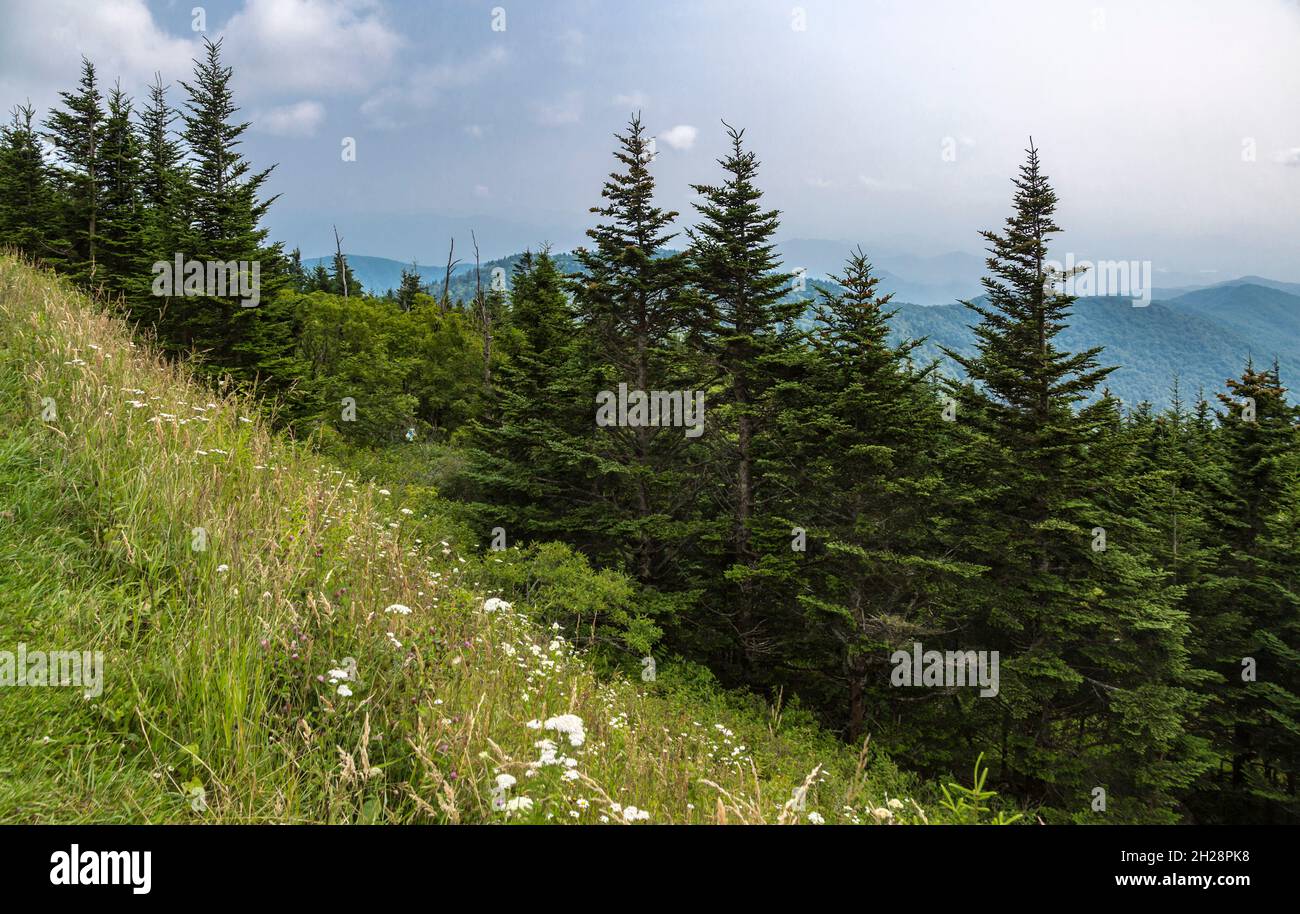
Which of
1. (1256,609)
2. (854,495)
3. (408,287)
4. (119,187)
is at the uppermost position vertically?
(408,287)

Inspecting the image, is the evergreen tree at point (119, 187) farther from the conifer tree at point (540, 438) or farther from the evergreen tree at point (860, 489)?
the evergreen tree at point (860, 489)

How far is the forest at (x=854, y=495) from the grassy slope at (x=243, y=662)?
1192 centimetres

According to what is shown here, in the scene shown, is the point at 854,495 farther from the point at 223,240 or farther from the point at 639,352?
the point at 223,240

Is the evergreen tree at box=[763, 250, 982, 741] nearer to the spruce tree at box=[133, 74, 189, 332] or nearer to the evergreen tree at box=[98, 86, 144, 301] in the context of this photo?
the spruce tree at box=[133, 74, 189, 332]

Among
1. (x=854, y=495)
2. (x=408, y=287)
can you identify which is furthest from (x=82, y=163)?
(x=408, y=287)

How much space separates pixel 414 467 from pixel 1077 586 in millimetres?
25347

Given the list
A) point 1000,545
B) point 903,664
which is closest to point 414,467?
point 903,664

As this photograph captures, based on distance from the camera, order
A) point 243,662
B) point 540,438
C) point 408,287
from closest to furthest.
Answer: point 243,662 → point 540,438 → point 408,287

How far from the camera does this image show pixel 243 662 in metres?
2.65

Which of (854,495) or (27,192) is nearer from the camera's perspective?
(854,495)

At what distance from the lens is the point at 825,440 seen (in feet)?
65.4

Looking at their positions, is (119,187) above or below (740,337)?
above

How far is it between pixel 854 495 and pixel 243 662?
19.1m

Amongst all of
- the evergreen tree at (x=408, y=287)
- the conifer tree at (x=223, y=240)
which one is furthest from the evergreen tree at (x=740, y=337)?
the evergreen tree at (x=408, y=287)
